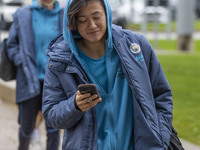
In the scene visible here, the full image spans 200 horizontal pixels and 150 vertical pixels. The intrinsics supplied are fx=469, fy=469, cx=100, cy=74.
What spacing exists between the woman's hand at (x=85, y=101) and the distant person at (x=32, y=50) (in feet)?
7.03

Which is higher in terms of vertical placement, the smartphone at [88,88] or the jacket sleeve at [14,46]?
the smartphone at [88,88]

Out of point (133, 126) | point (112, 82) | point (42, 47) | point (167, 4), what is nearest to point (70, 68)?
point (112, 82)

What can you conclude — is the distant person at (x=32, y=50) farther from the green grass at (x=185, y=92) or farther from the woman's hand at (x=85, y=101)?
the woman's hand at (x=85, y=101)

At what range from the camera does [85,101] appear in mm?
2303

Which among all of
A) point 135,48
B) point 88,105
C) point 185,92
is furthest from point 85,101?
point 185,92

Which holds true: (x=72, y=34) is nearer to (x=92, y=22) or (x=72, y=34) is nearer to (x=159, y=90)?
(x=92, y=22)

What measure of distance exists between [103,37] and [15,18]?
210 cm

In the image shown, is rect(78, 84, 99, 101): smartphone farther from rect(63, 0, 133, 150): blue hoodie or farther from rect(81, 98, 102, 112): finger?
rect(63, 0, 133, 150): blue hoodie

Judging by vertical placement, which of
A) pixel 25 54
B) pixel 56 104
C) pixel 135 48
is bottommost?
pixel 25 54

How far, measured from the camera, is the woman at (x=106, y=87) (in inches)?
96.9

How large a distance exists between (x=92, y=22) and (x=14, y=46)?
2.28 metres

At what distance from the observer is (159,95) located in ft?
8.55

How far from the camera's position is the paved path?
5.70 m

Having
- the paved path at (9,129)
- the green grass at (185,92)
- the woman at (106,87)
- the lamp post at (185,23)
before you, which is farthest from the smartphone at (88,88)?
the lamp post at (185,23)
